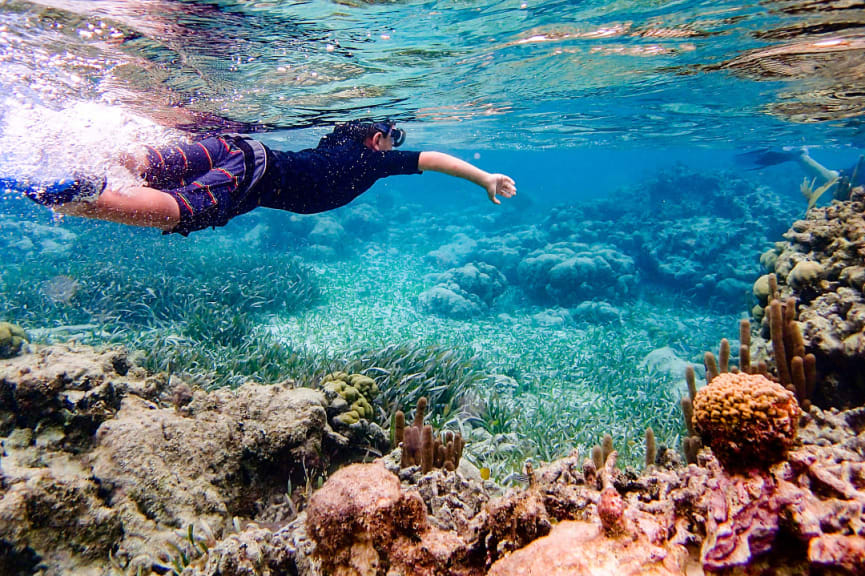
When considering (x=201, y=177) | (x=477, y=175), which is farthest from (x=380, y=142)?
(x=201, y=177)

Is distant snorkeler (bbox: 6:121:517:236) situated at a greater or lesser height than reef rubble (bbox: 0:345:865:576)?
greater

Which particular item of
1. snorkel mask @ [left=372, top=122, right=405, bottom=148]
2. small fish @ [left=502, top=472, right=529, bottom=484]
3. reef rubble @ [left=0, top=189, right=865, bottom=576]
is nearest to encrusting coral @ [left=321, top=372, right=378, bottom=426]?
reef rubble @ [left=0, top=189, right=865, bottom=576]

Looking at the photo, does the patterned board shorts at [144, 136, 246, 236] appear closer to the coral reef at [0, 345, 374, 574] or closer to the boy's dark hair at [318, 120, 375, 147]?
the boy's dark hair at [318, 120, 375, 147]

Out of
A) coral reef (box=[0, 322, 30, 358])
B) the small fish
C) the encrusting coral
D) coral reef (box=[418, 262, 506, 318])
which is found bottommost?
coral reef (box=[418, 262, 506, 318])

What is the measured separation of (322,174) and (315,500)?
3759 mm

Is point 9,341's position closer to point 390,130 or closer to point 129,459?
point 129,459

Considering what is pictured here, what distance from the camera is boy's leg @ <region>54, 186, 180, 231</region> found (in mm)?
2828

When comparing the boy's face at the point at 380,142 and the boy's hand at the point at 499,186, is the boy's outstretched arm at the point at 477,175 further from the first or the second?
the boy's face at the point at 380,142

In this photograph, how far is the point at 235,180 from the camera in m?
3.93

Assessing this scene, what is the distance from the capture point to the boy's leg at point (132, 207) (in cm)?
283

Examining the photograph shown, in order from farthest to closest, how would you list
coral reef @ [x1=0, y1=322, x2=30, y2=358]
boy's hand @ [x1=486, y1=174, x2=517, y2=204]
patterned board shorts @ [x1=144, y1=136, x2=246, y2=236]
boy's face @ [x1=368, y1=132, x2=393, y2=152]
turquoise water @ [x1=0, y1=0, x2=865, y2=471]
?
turquoise water @ [x1=0, y1=0, x2=865, y2=471] → coral reef @ [x1=0, y1=322, x2=30, y2=358] → boy's face @ [x1=368, y1=132, x2=393, y2=152] → boy's hand @ [x1=486, y1=174, x2=517, y2=204] → patterned board shorts @ [x1=144, y1=136, x2=246, y2=236]

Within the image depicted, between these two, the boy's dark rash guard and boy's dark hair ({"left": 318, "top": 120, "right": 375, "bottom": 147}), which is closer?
the boy's dark rash guard

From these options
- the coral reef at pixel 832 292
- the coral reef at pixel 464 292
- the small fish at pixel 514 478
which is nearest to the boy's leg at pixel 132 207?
the small fish at pixel 514 478

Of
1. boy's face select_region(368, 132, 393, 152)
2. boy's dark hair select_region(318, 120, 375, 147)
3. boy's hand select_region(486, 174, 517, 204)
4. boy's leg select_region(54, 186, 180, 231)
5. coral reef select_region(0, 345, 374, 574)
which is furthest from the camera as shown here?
boy's face select_region(368, 132, 393, 152)
